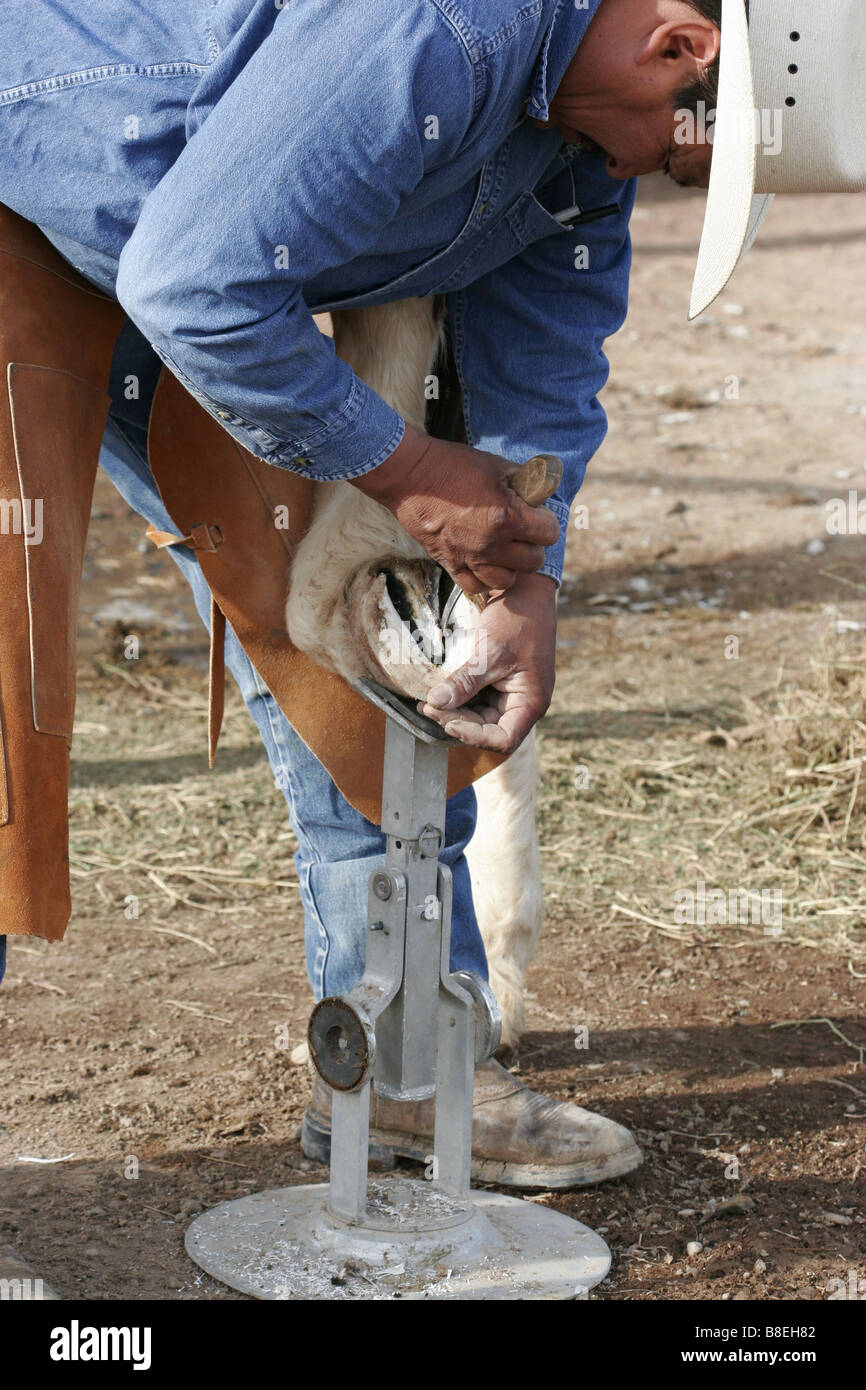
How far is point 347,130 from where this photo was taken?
1.56 metres

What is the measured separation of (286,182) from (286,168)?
0.5 inches

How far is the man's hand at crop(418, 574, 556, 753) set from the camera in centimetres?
190

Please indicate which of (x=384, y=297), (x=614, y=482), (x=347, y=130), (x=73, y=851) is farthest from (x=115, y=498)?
(x=347, y=130)

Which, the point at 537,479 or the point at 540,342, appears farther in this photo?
the point at 540,342

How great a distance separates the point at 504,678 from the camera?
1.95m

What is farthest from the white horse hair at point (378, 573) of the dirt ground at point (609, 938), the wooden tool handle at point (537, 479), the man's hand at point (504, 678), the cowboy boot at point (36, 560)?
the dirt ground at point (609, 938)

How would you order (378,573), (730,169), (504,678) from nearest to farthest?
1. (730,169)
2. (504,678)
3. (378,573)

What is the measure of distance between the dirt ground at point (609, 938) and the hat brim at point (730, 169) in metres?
1.33

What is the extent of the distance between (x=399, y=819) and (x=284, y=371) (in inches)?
23.2

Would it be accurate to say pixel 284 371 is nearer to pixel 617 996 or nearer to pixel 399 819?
pixel 399 819

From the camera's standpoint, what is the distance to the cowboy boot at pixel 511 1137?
2.34 m

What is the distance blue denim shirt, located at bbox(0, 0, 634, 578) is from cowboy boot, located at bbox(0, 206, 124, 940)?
0.07 m

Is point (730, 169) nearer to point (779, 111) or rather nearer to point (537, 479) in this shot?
point (779, 111)

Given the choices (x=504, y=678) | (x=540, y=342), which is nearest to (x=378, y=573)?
(x=504, y=678)
